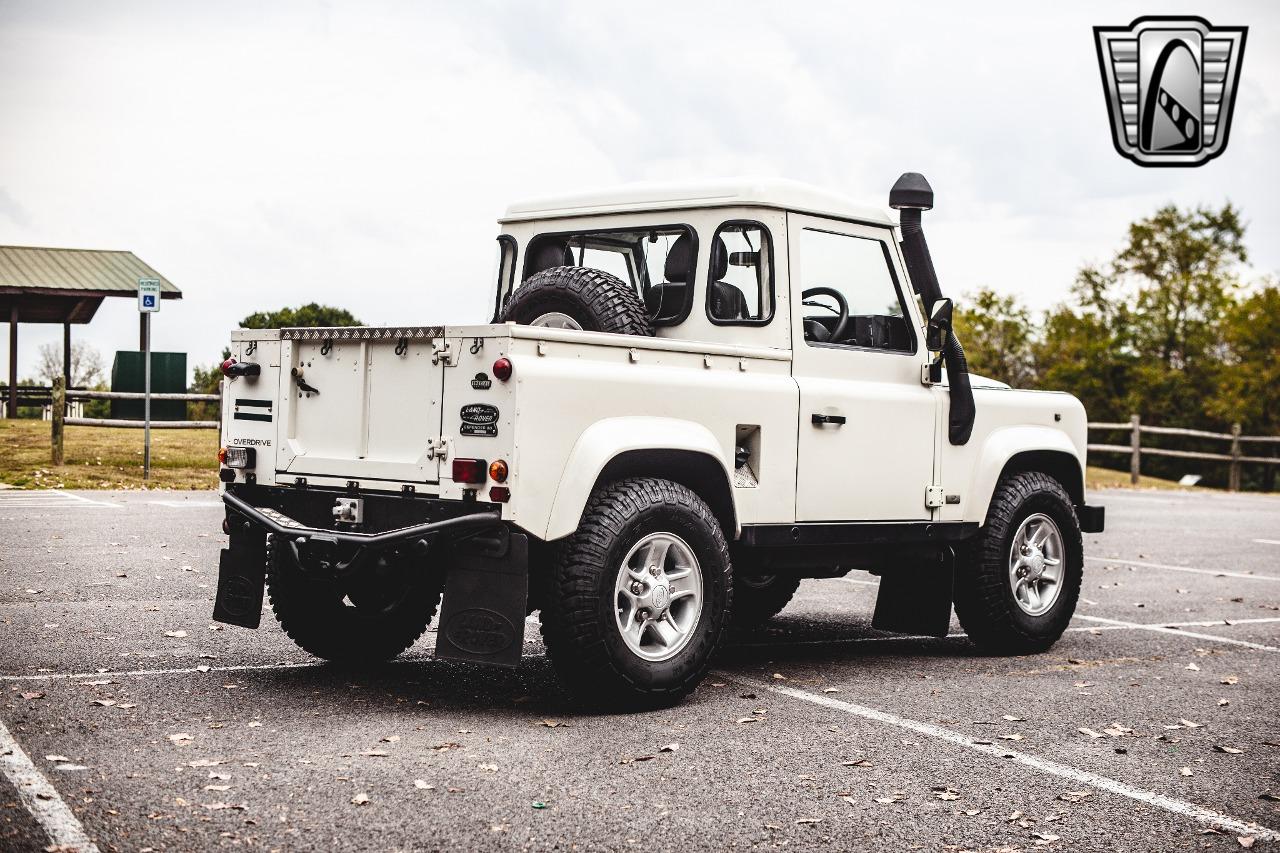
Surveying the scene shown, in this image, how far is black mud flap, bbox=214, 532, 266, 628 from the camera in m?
6.57

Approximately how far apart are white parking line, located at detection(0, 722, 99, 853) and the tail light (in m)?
1.88

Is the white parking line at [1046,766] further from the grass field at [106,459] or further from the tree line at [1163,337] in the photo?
the tree line at [1163,337]

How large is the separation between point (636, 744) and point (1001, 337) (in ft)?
178

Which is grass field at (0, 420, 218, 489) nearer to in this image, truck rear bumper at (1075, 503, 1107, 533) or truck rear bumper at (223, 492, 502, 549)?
truck rear bumper at (223, 492, 502, 549)

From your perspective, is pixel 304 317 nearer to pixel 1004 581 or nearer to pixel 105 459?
pixel 105 459

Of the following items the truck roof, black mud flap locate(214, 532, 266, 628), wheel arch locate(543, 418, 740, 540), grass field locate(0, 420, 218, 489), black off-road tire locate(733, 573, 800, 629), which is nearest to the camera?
wheel arch locate(543, 418, 740, 540)

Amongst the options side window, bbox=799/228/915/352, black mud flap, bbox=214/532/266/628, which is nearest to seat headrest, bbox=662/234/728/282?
side window, bbox=799/228/915/352

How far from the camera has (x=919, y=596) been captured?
7.95m

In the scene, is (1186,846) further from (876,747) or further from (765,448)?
(765,448)

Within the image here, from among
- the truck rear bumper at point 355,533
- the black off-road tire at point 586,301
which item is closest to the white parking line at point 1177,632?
the black off-road tire at point 586,301

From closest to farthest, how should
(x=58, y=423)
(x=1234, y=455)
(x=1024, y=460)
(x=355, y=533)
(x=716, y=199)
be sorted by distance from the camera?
1. (x=355, y=533)
2. (x=716, y=199)
3. (x=1024, y=460)
4. (x=58, y=423)
5. (x=1234, y=455)

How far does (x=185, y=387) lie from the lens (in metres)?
26.4

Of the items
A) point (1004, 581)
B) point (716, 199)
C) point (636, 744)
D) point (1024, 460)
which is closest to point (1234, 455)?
point (1024, 460)

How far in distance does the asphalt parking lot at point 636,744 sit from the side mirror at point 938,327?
175cm
